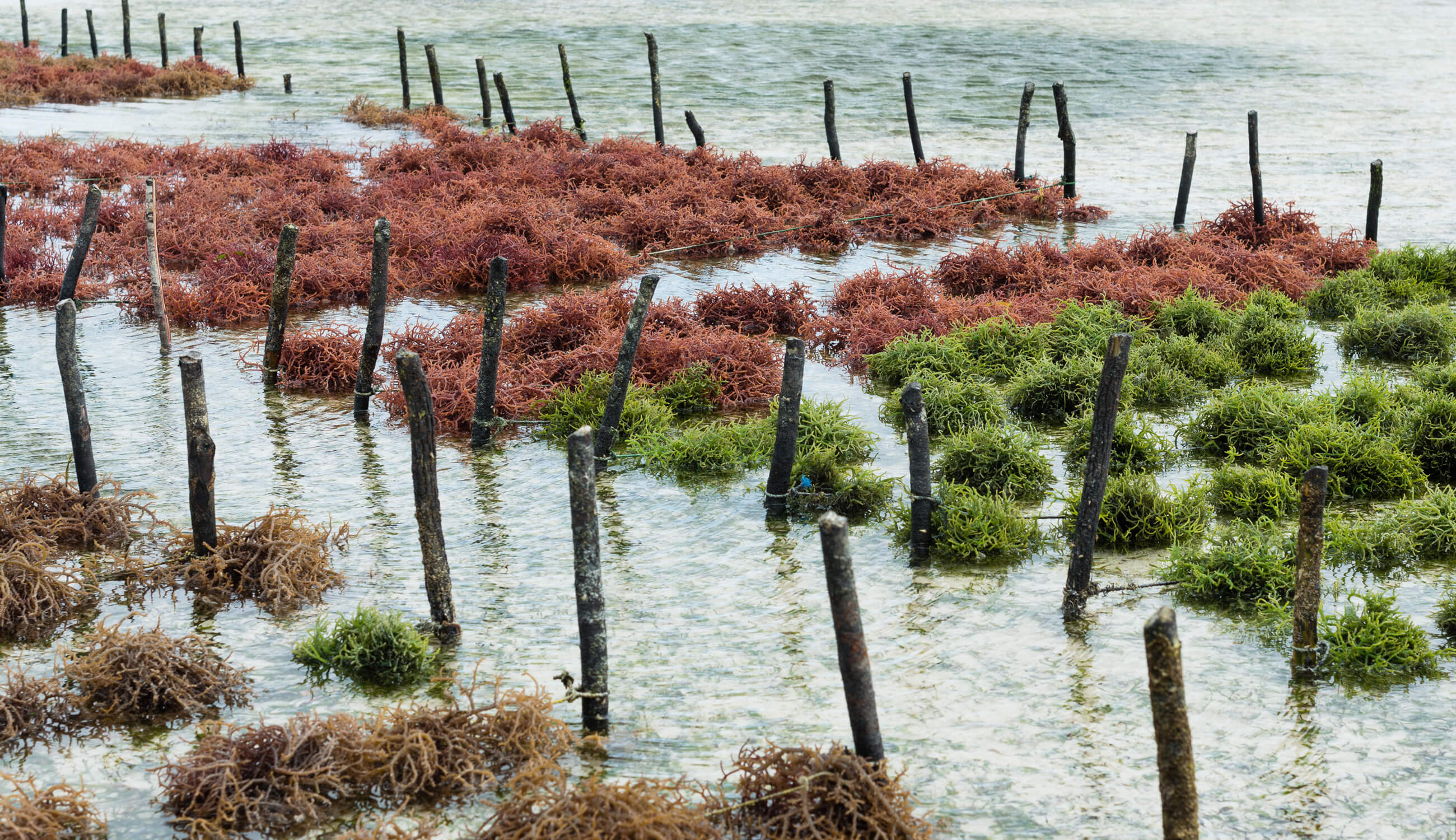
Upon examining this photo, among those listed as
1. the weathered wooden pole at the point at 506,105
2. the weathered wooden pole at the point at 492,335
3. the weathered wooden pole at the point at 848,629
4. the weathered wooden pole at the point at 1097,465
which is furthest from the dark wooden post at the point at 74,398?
the weathered wooden pole at the point at 506,105

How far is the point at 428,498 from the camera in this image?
23.4 ft

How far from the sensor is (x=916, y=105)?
32.0 metres

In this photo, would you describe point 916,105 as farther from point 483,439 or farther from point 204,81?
point 483,439

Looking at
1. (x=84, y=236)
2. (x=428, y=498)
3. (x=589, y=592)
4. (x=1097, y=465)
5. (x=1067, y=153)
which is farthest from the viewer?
(x=1067, y=153)

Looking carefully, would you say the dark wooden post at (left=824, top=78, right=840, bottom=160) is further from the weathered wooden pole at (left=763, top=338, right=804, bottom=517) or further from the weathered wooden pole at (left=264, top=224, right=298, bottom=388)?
the weathered wooden pole at (left=763, top=338, right=804, bottom=517)

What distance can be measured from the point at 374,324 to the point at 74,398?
110 inches

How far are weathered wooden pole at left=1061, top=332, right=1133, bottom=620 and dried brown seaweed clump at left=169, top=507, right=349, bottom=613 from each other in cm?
456

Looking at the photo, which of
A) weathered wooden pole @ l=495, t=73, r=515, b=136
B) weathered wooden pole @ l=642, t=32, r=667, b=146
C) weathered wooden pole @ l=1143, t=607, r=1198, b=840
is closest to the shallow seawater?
weathered wooden pole @ l=1143, t=607, r=1198, b=840

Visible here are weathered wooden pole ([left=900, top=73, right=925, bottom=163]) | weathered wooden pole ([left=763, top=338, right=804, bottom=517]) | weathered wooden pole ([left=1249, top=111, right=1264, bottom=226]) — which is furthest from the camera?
weathered wooden pole ([left=900, top=73, right=925, bottom=163])

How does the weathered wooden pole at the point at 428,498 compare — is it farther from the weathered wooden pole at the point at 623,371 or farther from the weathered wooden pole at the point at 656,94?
the weathered wooden pole at the point at 656,94

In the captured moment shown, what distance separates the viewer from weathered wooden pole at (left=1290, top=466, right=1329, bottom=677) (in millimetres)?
6355

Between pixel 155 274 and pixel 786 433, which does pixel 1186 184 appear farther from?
pixel 155 274

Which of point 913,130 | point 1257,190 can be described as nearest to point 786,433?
point 1257,190

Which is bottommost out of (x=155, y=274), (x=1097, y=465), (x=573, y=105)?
(x=1097, y=465)
